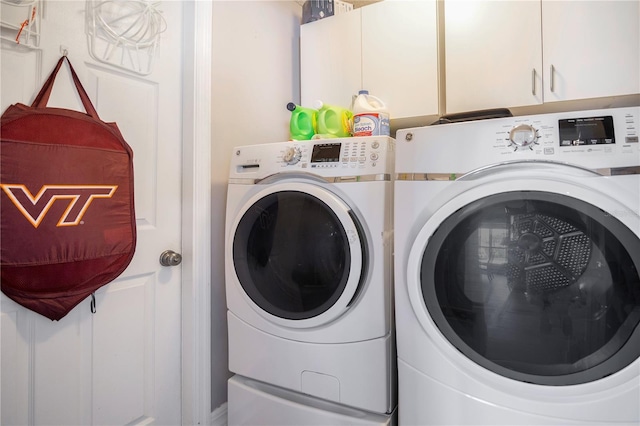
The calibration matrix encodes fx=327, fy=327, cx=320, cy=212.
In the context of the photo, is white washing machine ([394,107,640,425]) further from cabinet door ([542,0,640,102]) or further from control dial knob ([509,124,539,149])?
cabinet door ([542,0,640,102])

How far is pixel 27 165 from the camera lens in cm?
93

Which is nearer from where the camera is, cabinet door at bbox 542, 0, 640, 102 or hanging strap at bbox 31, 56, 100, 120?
hanging strap at bbox 31, 56, 100, 120

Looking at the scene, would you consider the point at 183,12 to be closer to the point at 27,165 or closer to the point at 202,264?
the point at 27,165

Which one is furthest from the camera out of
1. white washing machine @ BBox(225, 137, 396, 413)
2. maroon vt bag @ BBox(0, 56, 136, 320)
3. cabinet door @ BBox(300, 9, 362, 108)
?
cabinet door @ BBox(300, 9, 362, 108)

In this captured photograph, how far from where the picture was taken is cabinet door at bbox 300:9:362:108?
164 centimetres

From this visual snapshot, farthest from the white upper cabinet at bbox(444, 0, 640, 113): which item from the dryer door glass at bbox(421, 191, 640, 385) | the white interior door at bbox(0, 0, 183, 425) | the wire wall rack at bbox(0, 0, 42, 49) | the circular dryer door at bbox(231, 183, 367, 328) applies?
the wire wall rack at bbox(0, 0, 42, 49)

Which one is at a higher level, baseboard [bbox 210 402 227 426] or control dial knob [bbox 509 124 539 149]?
control dial knob [bbox 509 124 539 149]

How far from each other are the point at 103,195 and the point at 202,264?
17.8 inches

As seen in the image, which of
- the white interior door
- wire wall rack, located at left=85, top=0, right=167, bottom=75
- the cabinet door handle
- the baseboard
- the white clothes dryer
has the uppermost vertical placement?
wire wall rack, located at left=85, top=0, right=167, bottom=75

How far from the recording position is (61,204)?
3.26 ft

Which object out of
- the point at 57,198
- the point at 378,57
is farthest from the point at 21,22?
the point at 378,57

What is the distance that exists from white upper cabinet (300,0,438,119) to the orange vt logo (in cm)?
112

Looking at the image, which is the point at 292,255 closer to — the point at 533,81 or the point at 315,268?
the point at 315,268

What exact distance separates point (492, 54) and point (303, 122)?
827mm
